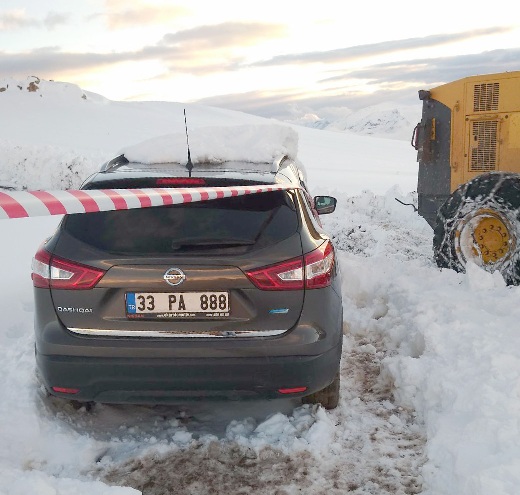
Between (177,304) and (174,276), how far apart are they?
0.48 feet

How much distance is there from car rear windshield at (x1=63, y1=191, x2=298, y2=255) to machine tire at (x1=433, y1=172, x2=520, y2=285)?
133 inches

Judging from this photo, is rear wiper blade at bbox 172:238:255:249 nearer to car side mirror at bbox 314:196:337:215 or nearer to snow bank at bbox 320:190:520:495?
snow bank at bbox 320:190:520:495

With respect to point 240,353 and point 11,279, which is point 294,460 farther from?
point 11,279

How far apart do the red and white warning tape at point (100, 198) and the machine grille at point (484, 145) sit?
14.8 feet

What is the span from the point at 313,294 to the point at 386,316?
246 centimetres

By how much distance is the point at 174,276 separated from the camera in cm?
300

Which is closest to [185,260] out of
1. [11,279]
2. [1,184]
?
[11,279]

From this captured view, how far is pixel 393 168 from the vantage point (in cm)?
3053

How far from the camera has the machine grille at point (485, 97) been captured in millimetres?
6887

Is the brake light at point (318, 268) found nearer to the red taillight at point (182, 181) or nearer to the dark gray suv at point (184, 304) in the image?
the dark gray suv at point (184, 304)

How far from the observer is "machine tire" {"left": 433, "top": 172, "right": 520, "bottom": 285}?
5.81 meters

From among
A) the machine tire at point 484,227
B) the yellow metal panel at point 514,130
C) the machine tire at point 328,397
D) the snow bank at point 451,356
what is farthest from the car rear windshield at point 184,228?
the yellow metal panel at point 514,130

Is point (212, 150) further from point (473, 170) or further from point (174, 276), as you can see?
point (473, 170)

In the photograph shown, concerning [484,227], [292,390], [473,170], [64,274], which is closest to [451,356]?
[292,390]
